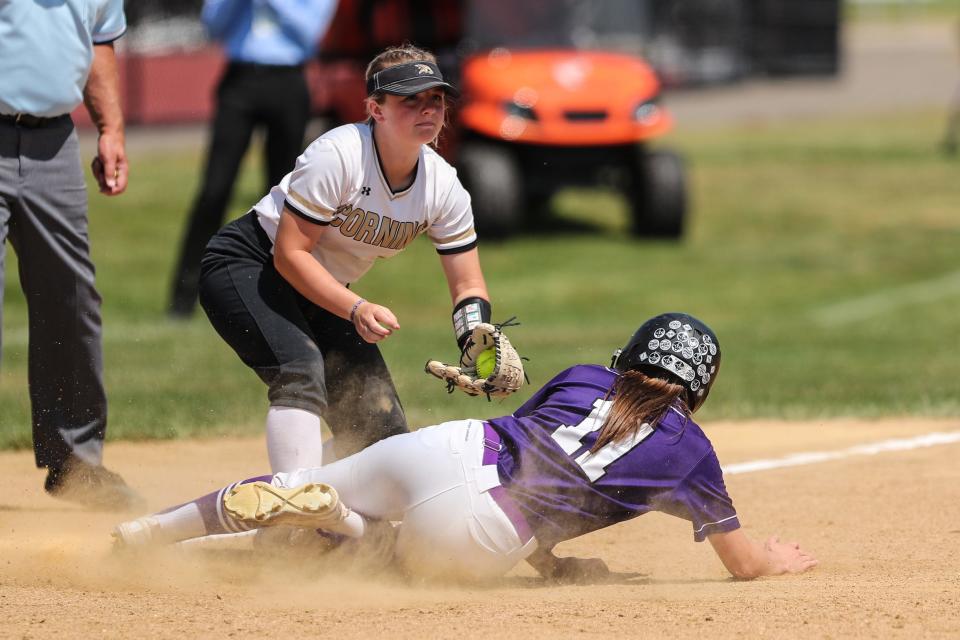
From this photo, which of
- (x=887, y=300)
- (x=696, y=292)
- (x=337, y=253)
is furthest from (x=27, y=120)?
(x=887, y=300)

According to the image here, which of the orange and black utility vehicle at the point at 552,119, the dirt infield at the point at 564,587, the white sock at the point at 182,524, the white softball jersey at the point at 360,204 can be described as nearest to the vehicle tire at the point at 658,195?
the orange and black utility vehicle at the point at 552,119

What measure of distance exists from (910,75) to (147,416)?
87.4 ft

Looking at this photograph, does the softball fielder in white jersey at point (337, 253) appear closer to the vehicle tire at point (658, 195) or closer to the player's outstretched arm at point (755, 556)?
the player's outstretched arm at point (755, 556)

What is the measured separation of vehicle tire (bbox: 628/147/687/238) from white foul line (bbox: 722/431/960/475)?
7465mm

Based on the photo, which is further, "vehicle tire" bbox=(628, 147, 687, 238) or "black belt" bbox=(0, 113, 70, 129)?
"vehicle tire" bbox=(628, 147, 687, 238)

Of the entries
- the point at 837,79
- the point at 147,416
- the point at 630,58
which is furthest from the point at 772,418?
the point at 837,79

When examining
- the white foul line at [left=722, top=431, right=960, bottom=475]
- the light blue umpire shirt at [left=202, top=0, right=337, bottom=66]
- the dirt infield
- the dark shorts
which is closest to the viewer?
the dirt infield

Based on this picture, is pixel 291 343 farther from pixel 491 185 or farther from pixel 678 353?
pixel 491 185

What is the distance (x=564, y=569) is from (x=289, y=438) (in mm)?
1014

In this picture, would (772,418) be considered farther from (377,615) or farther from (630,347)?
(377,615)

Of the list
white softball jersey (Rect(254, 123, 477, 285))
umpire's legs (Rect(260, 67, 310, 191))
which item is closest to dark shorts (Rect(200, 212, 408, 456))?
white softball jersey (Rect(254, 123, 477, 285))

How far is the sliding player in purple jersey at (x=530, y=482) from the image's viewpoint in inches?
176

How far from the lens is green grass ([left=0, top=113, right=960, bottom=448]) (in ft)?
28.7

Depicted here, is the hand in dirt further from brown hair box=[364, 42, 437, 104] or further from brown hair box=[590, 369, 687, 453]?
brown hair box=[364, 42, 437, 104]
